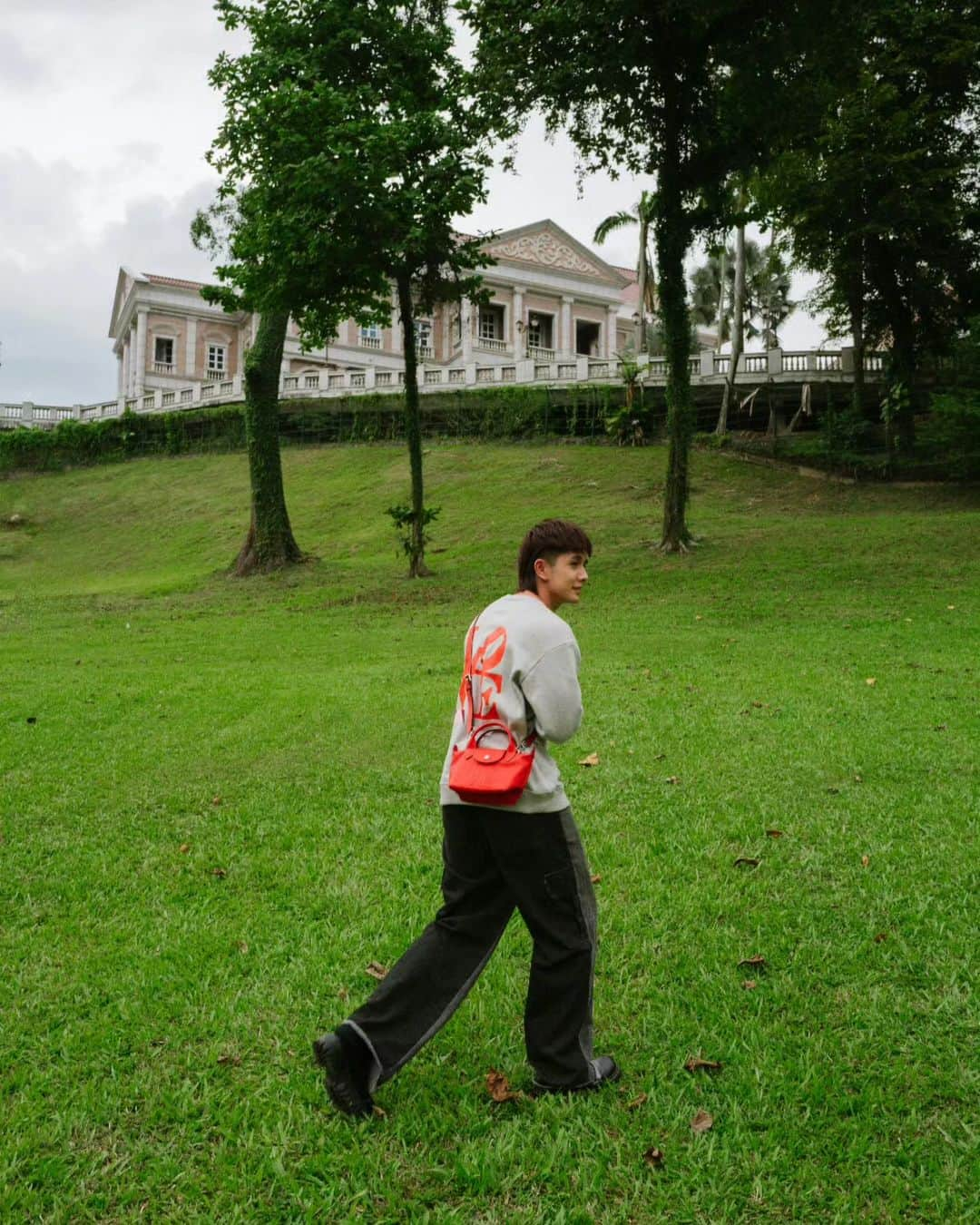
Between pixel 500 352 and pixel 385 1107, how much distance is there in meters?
49.8

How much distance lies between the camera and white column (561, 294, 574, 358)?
176 ft

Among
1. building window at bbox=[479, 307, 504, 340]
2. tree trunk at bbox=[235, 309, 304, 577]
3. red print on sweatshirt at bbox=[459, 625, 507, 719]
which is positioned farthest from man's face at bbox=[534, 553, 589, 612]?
building window at bbox=[479, 307, 504, 340]

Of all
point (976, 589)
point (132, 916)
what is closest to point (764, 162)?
point (976, 589)

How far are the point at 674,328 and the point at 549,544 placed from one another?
55.7 feet

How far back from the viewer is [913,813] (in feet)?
19.3

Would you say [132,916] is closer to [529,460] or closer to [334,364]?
[529,460]

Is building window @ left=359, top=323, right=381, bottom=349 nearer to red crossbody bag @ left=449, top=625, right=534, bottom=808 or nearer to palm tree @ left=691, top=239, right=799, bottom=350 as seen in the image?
palm tree @ left=691, top=239, right=799, bottom=350

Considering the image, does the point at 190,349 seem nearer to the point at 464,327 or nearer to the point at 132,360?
the point at 132,360

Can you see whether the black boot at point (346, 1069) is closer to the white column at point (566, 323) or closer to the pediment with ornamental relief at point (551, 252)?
the pediment with ornamental relief at point (551, 252)

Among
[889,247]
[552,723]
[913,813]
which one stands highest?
[889,247]

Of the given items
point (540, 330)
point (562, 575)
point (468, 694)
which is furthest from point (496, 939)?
point (540, 330)

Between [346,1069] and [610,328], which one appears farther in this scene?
[610,328]

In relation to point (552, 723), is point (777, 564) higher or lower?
lower

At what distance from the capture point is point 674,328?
748 inches
